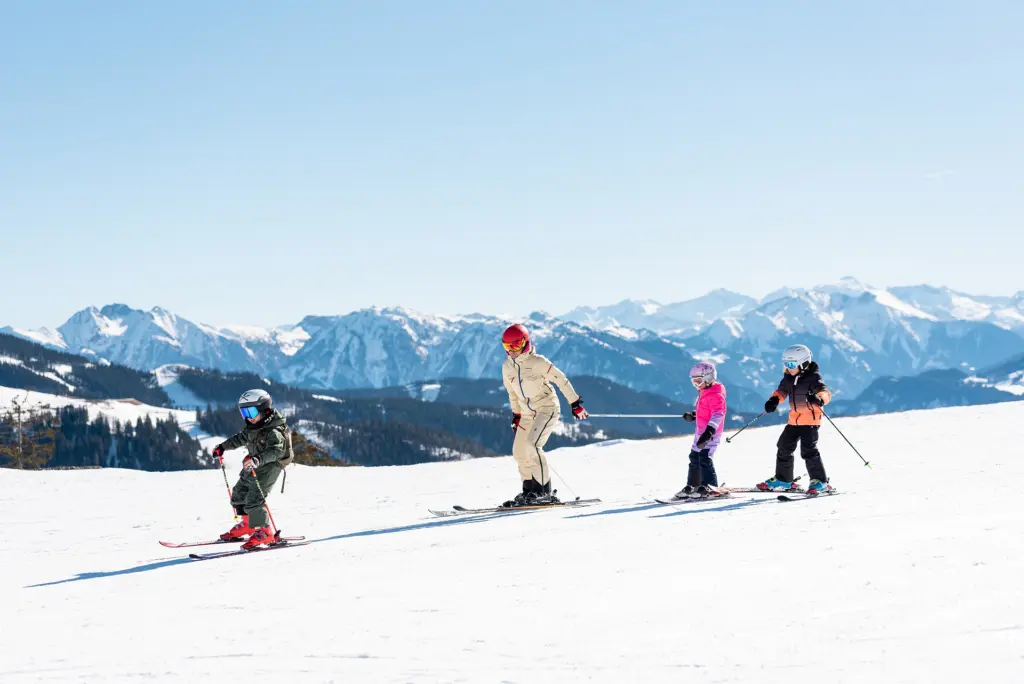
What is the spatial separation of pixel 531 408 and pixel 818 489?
14.6ft

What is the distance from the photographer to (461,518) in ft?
41.9

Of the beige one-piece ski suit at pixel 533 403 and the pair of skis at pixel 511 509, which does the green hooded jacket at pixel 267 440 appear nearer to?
the pair of skis at pixel 511 509

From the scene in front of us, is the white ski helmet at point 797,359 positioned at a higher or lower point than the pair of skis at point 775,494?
higher

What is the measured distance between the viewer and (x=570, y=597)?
6355 millimetres

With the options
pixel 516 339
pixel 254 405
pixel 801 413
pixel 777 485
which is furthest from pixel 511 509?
pixel 801 413

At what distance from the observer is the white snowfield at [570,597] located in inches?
185

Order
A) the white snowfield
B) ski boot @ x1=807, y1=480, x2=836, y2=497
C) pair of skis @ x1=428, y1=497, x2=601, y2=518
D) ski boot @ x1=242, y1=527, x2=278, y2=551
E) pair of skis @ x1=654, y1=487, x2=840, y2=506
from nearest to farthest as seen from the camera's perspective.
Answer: the white snowfield, ski boot @ x1=242, y1=527, x2=278, y2=551, pair of skis @ x1=654, y1=487, x2=840, y2=506, ski boot @ x1=807, y1=480, x2=836, y2=497, pair of skis @ x1=428, y1=497, x2=601, y2=518

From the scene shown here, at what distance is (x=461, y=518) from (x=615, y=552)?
16.3 feet

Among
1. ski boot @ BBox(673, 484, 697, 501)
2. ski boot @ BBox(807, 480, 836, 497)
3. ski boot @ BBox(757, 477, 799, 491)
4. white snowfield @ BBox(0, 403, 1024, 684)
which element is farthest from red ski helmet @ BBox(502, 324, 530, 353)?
ski boot @ BBox(807, 480, 836, 497)

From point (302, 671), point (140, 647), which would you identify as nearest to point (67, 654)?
point (140, 647)

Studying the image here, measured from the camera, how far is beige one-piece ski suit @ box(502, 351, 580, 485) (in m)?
12.9

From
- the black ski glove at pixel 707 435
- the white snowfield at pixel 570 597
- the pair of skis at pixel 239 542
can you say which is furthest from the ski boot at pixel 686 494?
the pair of skis at pixel 239 542

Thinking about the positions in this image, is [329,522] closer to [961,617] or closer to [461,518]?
[461,518]

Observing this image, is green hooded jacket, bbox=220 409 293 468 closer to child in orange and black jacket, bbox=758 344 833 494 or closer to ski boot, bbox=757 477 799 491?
child in orange and black jacket, bbox=758 344 833 494
